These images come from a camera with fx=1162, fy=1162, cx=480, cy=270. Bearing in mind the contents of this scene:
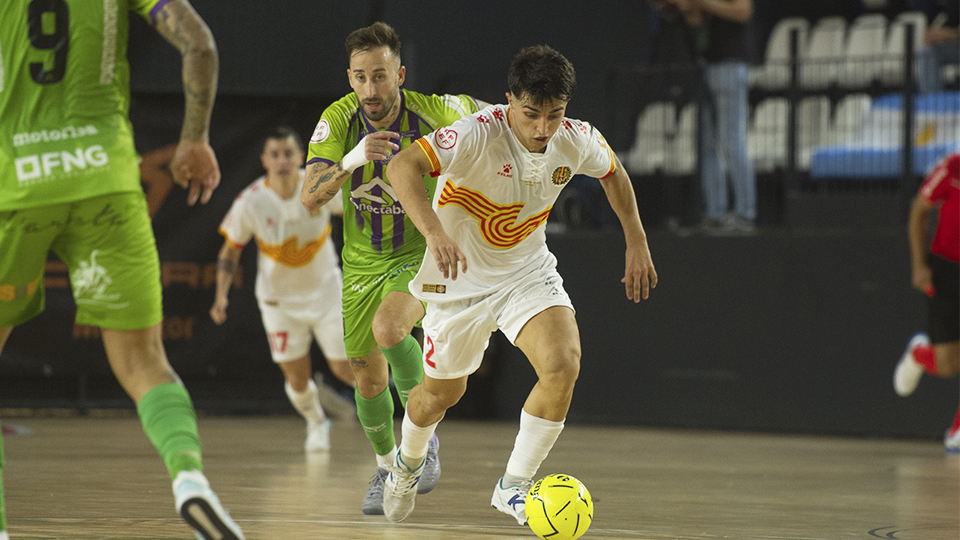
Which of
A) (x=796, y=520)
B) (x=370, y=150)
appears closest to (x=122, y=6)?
(x=370, y=150)

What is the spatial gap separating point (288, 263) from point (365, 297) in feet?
12.3

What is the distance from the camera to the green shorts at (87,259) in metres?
3.52

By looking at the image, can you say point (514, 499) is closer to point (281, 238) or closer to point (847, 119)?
point (281, 238)

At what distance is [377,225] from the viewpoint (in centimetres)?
587

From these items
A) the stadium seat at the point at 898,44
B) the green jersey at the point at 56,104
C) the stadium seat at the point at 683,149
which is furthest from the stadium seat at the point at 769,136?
the green jersey at the point at 56,104

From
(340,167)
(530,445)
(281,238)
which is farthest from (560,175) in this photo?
(281,238)

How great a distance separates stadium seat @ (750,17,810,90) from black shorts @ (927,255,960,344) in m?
2.40

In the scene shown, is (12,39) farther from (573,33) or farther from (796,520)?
(573,33)

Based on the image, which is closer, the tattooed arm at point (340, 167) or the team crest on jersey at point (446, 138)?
the team crest on jersey at point (446, 138)

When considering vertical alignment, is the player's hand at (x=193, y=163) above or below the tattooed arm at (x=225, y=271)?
above

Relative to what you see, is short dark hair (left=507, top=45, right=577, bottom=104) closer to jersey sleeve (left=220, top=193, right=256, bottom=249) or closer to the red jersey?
jersey sleeve (left=220, top=193, right=256, bottom=249)

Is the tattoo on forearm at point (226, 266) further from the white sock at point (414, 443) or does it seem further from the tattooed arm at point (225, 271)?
the white sock at point (414, 443)

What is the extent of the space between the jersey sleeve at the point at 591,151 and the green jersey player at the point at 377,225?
852mm

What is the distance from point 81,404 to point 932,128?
28.1 feet
